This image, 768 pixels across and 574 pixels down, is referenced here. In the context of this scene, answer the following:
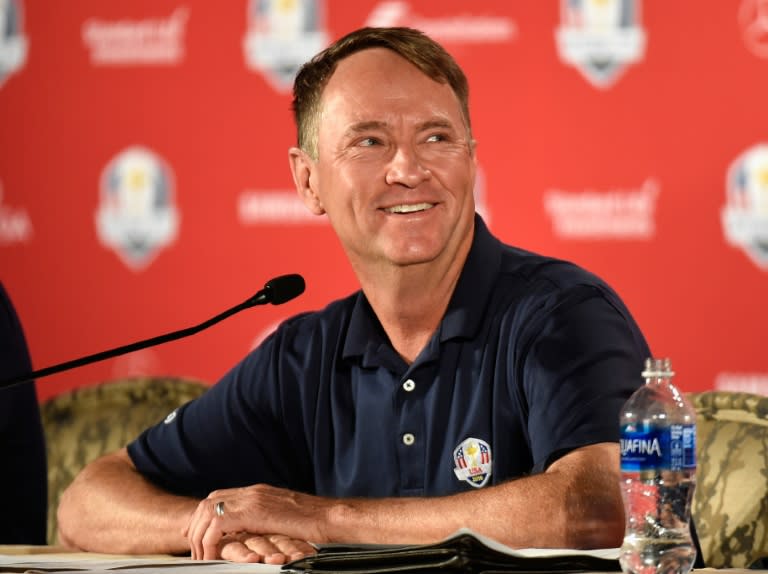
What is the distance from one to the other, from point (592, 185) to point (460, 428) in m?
1.82

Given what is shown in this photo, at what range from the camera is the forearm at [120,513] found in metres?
2.27

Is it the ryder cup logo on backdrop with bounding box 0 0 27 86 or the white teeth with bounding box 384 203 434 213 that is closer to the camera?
the white teeth with bounding box 384 203 434 213

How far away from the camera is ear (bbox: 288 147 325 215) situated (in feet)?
8.75

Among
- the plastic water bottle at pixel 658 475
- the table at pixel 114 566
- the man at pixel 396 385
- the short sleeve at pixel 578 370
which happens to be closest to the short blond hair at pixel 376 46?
the man at pixel 396 385

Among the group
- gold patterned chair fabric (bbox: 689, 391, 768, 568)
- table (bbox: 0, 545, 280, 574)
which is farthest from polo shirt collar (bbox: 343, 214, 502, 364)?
table (bbox: 0, 545, 280, 574)

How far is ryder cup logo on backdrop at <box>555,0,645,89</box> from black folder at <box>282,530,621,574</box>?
251 cm

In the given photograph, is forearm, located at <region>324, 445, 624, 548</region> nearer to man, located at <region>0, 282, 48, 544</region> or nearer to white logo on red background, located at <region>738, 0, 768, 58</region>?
man, located at <region>0, 282, 48, 544</region>

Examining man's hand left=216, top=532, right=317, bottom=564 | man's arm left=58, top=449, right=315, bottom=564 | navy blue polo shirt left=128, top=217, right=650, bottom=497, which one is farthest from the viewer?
man's arm left=58, top=449, right=315, bottom=564

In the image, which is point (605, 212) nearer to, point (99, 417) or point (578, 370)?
point (99, 417)

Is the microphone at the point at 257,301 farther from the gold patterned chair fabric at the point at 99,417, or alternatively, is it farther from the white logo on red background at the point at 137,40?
the white logo on red background at the point at 137,40

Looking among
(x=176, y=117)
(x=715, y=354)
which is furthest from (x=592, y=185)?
(x=176, y=117)

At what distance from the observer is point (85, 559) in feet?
6.80

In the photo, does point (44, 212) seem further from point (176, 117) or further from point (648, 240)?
point (648, 240)

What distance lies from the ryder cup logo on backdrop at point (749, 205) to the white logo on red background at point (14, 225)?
230cm
